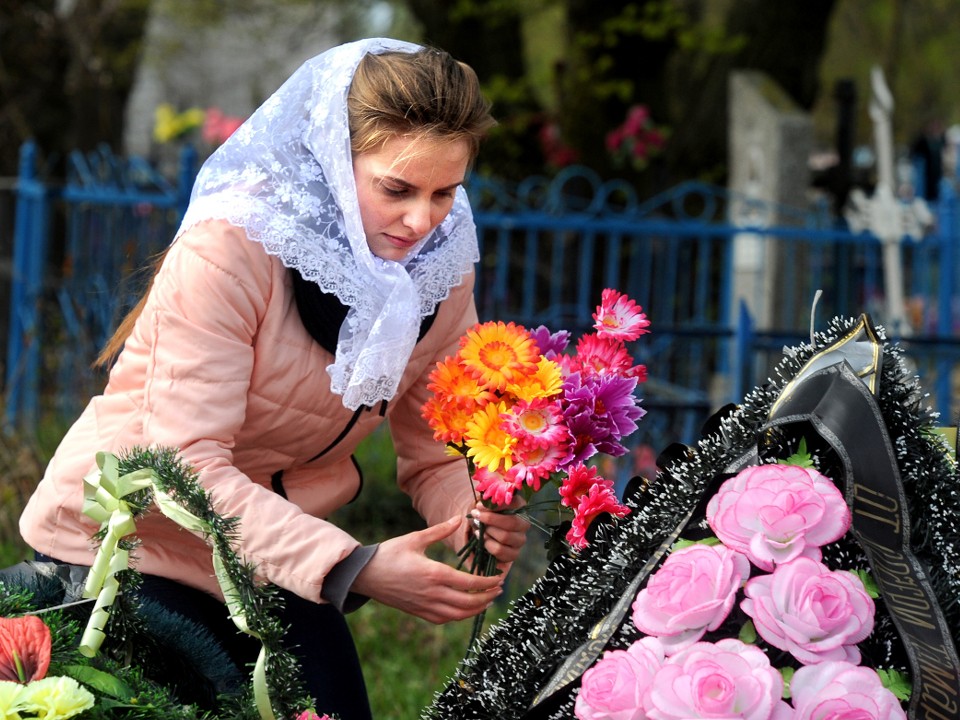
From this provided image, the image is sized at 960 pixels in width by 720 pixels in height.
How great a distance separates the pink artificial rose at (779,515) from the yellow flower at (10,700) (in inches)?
27.8

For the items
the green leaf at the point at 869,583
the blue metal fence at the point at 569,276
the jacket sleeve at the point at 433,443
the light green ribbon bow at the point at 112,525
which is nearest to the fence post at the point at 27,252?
the blue metal fence at the point at 569,276

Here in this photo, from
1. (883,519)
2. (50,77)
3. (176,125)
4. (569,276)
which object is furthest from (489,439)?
(176,125)

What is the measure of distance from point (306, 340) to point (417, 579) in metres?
0.40

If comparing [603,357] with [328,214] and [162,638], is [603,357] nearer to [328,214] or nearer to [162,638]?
[328,214]

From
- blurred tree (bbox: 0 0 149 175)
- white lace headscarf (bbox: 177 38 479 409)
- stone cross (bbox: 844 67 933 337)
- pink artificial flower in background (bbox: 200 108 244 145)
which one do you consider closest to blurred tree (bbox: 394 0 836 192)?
pink artificial flower in background (bbox: 200 108 244 145)

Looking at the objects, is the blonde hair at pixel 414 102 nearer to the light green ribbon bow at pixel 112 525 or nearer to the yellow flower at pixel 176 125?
the light green ribbon bow at pixel 112 525

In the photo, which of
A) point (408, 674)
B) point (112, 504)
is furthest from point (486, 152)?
point (112, 504)

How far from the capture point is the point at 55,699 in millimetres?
1180

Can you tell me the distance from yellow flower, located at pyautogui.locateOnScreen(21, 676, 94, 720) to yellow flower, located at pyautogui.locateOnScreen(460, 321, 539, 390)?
0.56 m

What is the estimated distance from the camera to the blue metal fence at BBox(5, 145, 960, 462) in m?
5.20

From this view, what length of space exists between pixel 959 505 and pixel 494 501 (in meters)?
0.53

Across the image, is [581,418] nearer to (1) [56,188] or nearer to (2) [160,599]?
(2) [160,599]

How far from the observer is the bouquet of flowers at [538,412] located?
4.75 ft

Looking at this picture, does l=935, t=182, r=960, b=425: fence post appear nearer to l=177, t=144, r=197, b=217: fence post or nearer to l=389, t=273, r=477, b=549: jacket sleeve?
l=177, t=144, r=197, b=217: fence post
